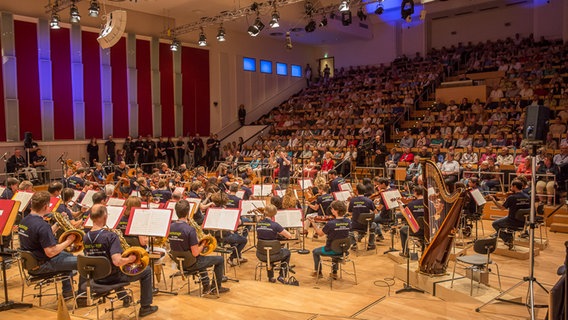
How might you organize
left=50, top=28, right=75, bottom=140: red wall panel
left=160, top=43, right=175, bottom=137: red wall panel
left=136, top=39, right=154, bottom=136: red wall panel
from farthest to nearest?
left=160, top=43, right=175, bottom=137: red wall panel, left=136, top=39, right=154, bottom=136: red wall panel, left=50, top=28, right=75, bottom=140: red wall panel

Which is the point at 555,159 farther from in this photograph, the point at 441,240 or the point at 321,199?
the point at 441,240

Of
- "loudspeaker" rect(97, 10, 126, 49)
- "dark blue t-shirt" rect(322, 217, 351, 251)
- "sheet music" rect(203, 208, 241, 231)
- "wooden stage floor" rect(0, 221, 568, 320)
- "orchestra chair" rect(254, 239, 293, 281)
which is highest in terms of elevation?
"loudspeaker" rect(97, 10, 126, 49)

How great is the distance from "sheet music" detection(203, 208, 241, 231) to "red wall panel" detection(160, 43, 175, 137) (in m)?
15.6

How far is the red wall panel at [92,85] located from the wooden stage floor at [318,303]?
12.5 m

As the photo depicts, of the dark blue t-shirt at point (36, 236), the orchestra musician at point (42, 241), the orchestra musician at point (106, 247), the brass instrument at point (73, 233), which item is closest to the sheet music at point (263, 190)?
the brass instrument at point (73, 233)

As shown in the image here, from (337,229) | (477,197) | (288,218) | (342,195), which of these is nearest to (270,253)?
(288,218)

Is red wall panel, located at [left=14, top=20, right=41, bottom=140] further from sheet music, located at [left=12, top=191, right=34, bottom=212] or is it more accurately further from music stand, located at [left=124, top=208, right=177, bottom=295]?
music stand, located at [left=124, top=208, right=177, bottom=295]

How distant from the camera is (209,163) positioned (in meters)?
21.5

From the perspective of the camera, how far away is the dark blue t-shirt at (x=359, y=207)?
8.74 meters

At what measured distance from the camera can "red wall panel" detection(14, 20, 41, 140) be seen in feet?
55.8

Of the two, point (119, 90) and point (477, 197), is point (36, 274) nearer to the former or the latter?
point (477, 197)

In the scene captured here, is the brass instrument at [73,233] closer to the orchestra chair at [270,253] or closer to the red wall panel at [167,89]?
the orchestra chair at [270,253]

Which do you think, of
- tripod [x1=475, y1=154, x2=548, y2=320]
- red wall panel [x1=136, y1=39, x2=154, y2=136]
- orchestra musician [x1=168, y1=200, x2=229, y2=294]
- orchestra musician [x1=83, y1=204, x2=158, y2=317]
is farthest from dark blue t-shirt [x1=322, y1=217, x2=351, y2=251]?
red wall panel [x1=136, y1=39, x2=154, y2=136]

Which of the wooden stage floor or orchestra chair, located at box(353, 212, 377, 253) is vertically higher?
orchestra chair, located at box(353, 212, 377, 253)
